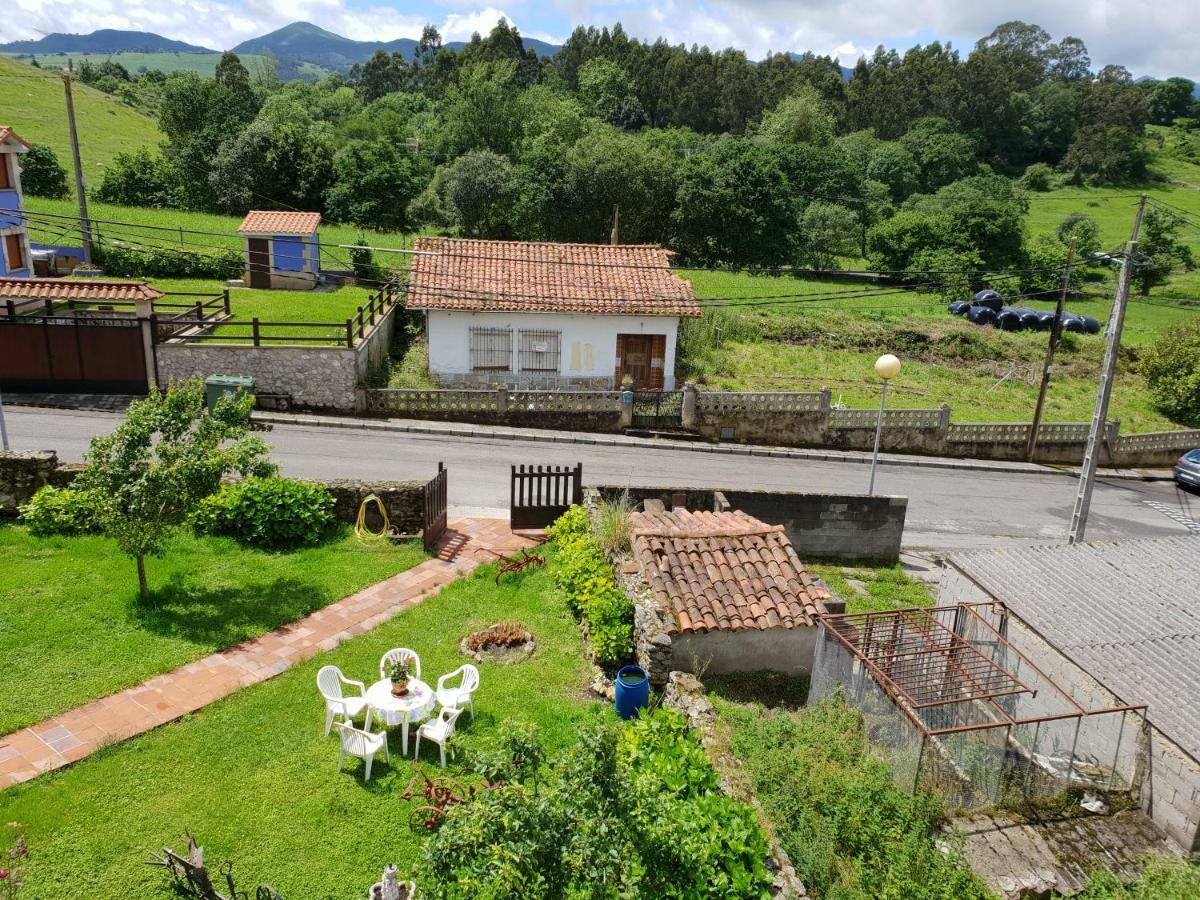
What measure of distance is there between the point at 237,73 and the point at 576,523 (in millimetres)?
83909

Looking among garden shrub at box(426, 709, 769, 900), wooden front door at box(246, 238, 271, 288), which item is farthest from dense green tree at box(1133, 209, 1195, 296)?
garden shrub at box(426, 709, 769, 900)

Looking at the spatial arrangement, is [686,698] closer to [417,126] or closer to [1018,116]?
[417,126]

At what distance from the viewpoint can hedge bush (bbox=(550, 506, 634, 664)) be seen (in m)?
11.6

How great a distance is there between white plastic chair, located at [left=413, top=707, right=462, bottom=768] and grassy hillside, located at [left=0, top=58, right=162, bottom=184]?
5461cm

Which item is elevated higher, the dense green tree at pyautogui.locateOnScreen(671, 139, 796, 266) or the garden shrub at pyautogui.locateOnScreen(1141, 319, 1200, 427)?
the dense green tree at pyautogui.locateOnScreen(671, 139, 796, 266)

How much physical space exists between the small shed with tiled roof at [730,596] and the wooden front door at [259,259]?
28578 mm

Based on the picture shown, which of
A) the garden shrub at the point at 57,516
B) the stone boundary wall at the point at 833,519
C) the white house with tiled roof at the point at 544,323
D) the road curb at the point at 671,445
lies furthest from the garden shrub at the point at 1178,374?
the garden shrub at the point at 57,516

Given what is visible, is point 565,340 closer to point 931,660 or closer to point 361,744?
point 931,660

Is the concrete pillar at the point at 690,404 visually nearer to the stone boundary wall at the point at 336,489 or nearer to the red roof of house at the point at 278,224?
the stone boundary wall at the point at 336,489

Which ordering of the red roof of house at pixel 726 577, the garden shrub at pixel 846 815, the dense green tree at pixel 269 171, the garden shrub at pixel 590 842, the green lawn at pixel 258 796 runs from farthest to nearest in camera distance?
the dense green tree at pixel 269 171
the red roof of house at pixel 726 577
the green lawn at pixel 258 796
the garden shrub at pixel 846 815
the garden shrub at pixel 590 842

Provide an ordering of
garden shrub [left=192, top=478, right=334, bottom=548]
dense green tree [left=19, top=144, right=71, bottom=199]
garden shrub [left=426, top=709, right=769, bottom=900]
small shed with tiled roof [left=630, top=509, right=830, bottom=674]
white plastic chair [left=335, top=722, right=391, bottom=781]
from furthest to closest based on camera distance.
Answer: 1. dense green tree [left=19, top=144, right=71, bottom=199]
2. garden shrub [left=192, top=478, right=334, bottom=548]
3. small shed with tiled roof [left=630, top=509, right=830, bottom=674]
4. white plastic chair [left=335, top=722, right=391, bottom=781]
5. garden shrub [left=426, top=709, right=769, bottom=900]

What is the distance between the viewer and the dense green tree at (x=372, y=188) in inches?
1930

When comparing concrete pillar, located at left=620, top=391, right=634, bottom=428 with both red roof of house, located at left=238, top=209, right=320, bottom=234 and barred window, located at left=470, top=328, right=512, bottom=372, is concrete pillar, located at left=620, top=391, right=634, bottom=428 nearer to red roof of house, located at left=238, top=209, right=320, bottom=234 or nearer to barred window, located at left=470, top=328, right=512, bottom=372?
barred window, located at left=470, top=328, right=512, bottom=372

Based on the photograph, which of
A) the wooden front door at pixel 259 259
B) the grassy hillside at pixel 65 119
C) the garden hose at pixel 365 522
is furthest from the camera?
the grassy hillside at pixel 65 119
